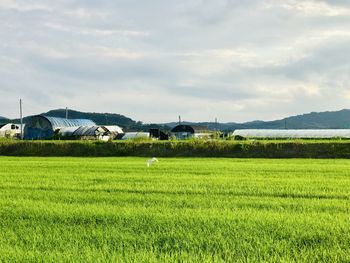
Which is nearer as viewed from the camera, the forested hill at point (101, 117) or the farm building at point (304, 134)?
the farm building at point (304, 134)

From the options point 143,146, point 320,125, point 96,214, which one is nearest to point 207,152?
point 143,146

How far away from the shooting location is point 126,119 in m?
128

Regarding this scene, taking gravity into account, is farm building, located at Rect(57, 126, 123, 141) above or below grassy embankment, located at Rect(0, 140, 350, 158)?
above

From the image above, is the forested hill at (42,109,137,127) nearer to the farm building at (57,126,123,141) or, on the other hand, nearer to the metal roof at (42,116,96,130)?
the metal roof at (42,116,96,130)

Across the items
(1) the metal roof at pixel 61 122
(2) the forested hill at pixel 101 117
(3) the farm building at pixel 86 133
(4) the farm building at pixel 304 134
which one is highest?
(2) the forested hill at pixel 101 117

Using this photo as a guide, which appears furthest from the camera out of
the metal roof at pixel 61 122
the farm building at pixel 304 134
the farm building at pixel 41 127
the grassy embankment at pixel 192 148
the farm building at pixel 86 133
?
the metal roof at pixel 61 122

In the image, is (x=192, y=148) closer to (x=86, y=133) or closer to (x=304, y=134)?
(x=86, y=133)

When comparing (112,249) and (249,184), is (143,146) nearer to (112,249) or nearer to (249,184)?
(249,184)

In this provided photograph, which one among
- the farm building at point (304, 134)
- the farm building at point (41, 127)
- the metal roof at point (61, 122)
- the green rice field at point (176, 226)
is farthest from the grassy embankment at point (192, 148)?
the green rice field at point (176, 226)

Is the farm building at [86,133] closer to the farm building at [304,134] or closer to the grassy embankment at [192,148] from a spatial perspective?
the grassy embankment at [192,148]

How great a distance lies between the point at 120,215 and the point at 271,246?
2272mm

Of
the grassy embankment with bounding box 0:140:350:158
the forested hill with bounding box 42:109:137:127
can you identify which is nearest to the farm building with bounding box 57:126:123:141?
the grassy embankment with bounding box 0:140:350:158

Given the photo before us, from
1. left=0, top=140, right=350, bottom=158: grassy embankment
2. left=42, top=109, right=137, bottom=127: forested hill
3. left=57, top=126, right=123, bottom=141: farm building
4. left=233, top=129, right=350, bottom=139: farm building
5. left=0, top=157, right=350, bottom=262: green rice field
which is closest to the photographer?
left=0, top=157, right=350, bottom=262: green rice field

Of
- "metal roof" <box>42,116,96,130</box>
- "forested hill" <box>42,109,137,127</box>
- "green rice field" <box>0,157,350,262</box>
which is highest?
"forested hill" <box>42,109,137,127</box>
